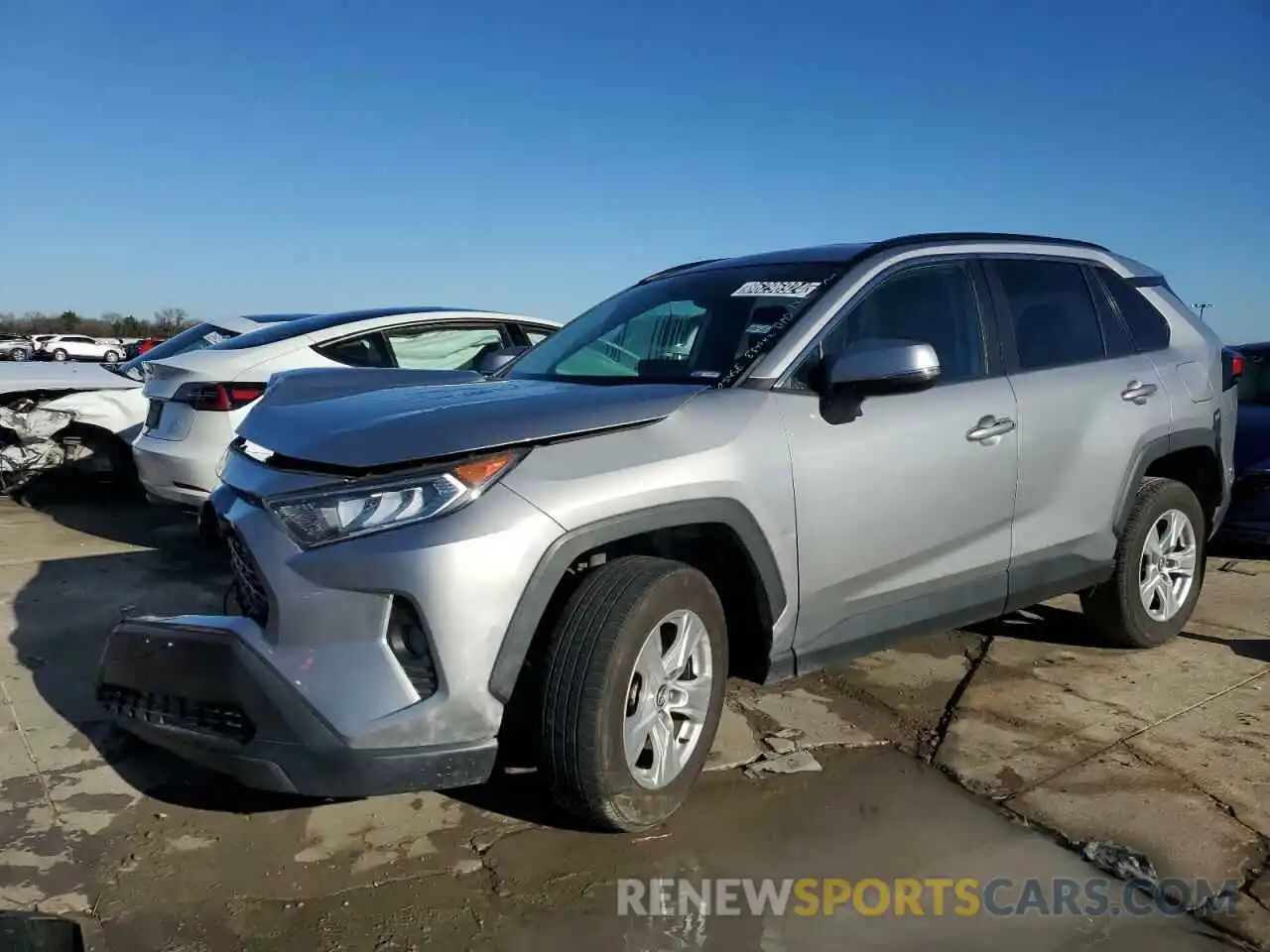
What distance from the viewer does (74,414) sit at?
7344mm

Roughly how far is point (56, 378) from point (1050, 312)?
666cm

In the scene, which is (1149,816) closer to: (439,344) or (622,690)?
(622,690)

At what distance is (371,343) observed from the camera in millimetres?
6691

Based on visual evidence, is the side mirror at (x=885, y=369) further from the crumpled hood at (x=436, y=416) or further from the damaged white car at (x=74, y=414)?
the damaged white car at (x=74, y=414)

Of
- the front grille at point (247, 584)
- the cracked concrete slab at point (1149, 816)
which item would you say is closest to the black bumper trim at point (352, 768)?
the front grille at point (247, 584)

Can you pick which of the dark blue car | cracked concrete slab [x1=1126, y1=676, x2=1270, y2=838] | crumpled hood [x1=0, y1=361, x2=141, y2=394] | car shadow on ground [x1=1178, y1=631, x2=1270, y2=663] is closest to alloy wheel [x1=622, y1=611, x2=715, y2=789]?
cracked concrete slab [x1=1126, y1=676, x2=1270, y2=838]

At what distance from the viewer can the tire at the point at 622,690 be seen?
8.71 feet

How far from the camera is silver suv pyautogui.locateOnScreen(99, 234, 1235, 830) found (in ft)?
8.28

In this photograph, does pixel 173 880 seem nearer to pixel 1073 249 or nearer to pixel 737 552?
pixel 737 552

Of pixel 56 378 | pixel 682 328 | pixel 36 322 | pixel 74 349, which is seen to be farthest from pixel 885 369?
pixel 36 322

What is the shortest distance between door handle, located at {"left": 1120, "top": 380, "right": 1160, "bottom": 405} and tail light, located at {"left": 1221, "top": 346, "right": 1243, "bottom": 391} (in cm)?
73

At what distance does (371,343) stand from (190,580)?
194 cm

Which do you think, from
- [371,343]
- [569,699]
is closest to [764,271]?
[569,699]

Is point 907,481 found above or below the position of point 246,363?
below
